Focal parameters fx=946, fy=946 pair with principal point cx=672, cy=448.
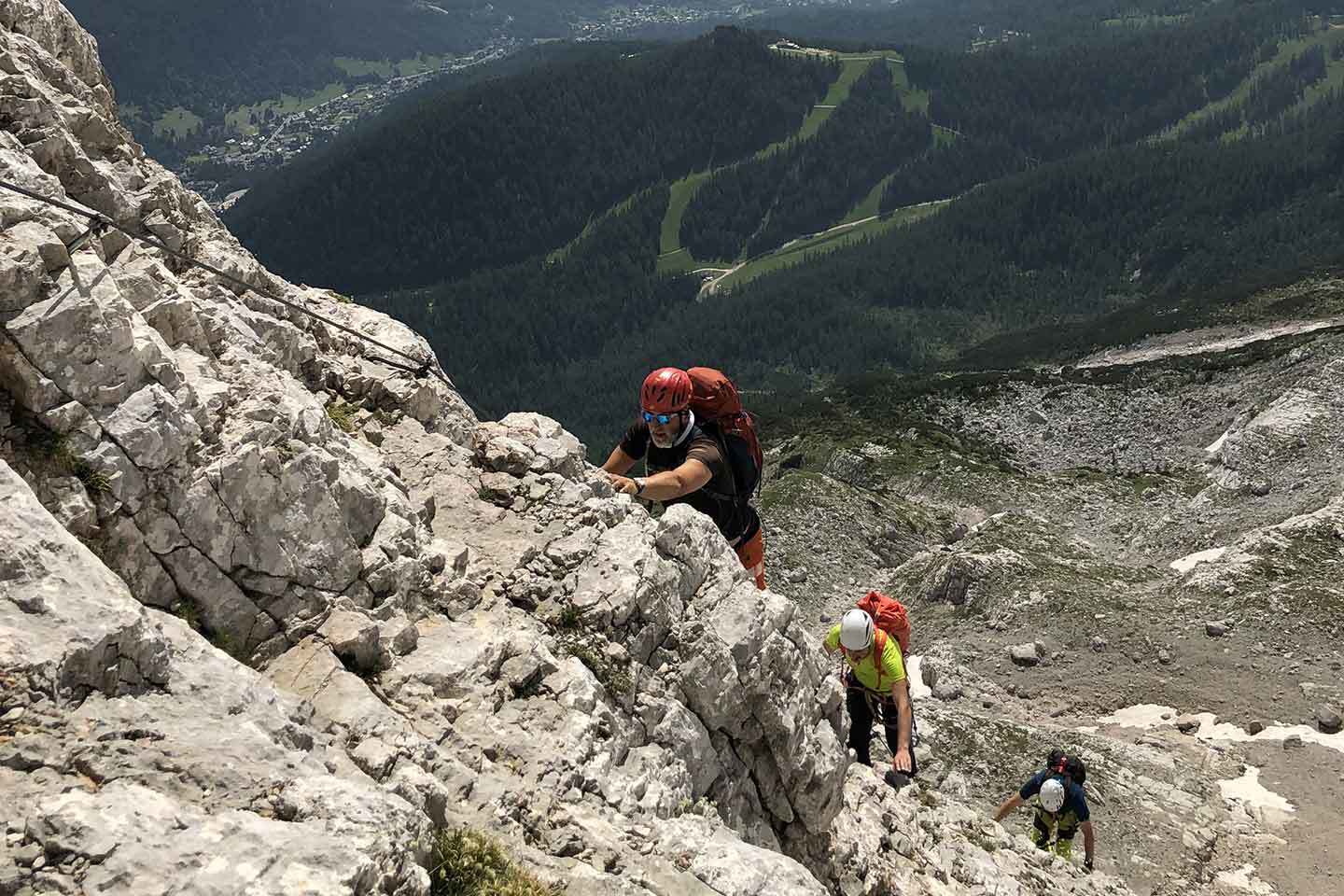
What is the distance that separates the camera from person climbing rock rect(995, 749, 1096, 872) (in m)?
20.7

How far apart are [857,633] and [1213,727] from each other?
20795mm

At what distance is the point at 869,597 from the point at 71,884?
14.2 metres

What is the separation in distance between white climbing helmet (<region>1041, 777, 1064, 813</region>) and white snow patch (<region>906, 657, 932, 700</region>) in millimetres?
12260

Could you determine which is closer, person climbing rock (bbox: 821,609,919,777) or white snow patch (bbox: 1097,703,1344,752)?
person climbing rock (bbox: 821,609,919,777)

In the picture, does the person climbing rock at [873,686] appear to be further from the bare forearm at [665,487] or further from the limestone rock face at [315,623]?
the bare forearm at [665,487]

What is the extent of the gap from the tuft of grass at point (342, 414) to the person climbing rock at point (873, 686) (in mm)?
8809

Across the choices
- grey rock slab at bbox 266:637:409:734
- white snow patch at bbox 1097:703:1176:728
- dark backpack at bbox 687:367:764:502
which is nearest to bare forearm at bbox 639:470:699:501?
dark backpack at bbox 687:367:764:502

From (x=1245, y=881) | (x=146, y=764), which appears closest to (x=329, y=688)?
(x=146, y=764)

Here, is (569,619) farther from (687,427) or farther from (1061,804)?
(1061,804)

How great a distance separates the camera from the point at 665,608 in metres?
13.1

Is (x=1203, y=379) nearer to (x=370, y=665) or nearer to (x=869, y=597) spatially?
(x=869, y=597)

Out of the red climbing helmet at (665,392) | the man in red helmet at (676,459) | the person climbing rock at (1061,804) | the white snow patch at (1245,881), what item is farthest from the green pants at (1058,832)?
the red climbing helmet at (665,392)

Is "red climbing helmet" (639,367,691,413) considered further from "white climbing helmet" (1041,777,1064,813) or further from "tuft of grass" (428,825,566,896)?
"white climbing helmet" (1041,777,1064,813)

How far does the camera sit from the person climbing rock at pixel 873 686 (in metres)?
16.3
